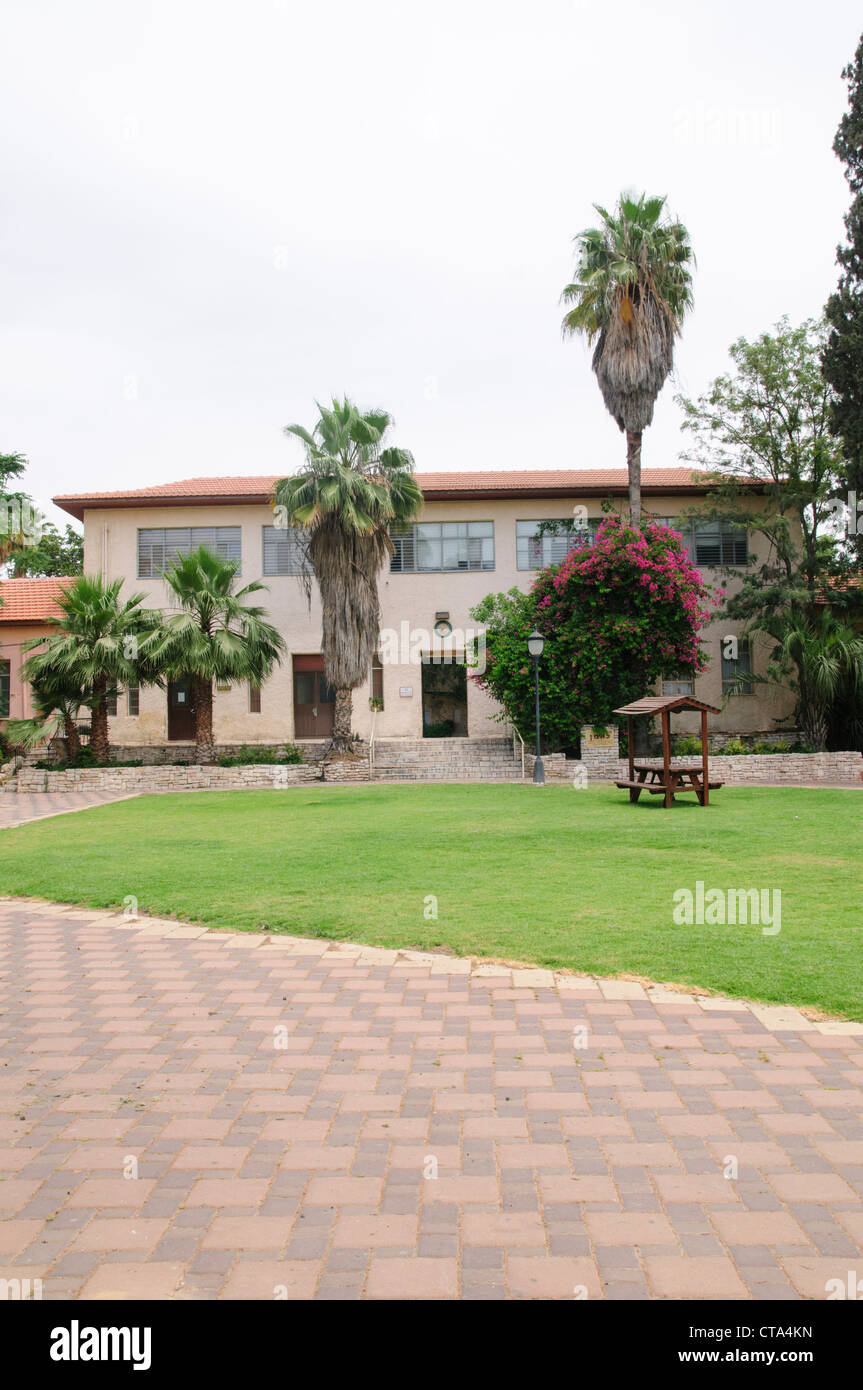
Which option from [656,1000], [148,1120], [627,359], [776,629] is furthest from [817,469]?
[148,1120]

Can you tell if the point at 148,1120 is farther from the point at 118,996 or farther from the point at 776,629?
the point at 776,629

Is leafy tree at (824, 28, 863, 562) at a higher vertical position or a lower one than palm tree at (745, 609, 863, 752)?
higher

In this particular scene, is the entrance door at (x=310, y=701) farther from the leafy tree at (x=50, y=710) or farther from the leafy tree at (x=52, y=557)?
the leafy tree at (x=52, y=557)

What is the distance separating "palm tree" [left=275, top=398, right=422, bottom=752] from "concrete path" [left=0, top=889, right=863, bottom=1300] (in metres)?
19.4

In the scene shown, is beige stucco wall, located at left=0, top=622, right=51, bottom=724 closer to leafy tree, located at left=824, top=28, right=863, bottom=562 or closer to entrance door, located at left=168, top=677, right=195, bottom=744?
entrance door, located at left=168, top=677, right=195, bottom=744

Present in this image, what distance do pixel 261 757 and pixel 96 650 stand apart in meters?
5.68

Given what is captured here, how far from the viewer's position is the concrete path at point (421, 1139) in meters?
2.81

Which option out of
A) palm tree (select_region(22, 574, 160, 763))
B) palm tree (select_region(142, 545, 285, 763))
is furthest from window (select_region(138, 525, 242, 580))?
palm tree (select_region(22, 574, 160, 763))

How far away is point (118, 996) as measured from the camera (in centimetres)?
566

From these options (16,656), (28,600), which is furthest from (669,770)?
(28,600)

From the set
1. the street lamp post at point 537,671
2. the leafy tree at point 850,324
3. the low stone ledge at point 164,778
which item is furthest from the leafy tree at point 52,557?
the leafy tree at point 850,324

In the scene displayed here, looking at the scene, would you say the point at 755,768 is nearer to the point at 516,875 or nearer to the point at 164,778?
the point at 164,778

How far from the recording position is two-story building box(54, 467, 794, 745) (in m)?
29.4
